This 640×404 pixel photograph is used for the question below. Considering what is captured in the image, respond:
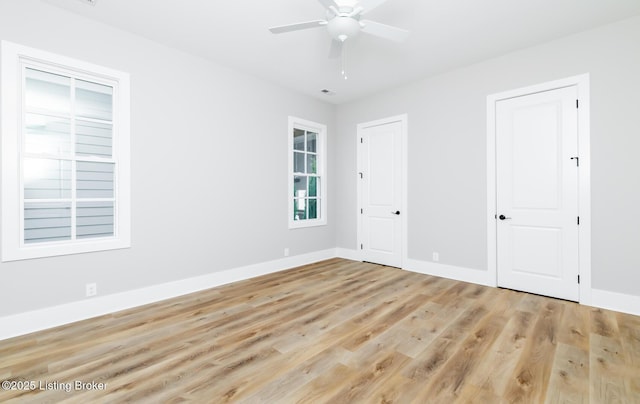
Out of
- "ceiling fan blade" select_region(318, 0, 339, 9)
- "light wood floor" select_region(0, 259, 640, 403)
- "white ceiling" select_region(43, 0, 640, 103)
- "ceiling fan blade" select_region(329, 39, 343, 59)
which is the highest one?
"white ceiling" select_region(43, 0, 640, 103)

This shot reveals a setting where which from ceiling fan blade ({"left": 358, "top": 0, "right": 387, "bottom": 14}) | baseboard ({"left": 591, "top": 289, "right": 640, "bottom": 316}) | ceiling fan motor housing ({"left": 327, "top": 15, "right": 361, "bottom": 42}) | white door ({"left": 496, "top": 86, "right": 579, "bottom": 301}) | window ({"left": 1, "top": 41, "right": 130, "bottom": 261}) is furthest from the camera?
white door ({"left": 496, "top": 86, "right": 579, "bottom": 301})

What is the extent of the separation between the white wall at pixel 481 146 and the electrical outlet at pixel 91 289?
3.85m

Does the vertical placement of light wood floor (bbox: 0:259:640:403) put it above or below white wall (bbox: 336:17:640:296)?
below

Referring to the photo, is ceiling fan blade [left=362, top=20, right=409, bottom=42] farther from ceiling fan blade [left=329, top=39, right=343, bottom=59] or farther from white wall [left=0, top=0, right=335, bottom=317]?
white wall [left=0, top=0, right=335, bottom=317]

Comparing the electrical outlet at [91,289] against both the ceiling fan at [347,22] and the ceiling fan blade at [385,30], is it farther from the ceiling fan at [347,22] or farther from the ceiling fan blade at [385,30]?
the ceiling fan blade at [385,30]

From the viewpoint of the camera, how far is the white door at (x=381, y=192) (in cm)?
482

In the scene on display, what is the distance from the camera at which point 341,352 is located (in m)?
2.20

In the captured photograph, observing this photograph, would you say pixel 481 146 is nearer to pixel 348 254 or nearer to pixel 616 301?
pixel 616 301

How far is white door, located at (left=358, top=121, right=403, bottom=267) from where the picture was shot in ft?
15.8

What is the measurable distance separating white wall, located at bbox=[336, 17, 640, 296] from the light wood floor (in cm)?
79

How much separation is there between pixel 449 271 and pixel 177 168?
397 centimetres

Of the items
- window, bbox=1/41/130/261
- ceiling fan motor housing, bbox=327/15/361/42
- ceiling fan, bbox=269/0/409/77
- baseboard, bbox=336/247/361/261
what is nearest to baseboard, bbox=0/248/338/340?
window, bbox=1/41/130/261

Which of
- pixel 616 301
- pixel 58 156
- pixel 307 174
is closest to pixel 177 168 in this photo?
pixel 58 156

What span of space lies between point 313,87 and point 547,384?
4.49m
